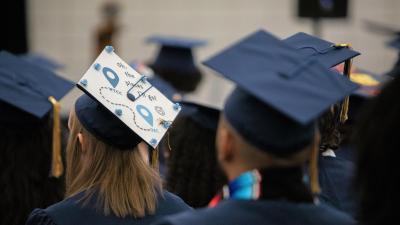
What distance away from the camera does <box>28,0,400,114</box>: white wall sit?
38.7ft

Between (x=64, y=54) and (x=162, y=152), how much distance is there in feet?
29.8

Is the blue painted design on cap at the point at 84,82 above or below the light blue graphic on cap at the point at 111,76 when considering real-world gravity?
above

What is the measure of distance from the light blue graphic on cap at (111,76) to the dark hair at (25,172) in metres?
0.70

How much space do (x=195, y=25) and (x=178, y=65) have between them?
617cm

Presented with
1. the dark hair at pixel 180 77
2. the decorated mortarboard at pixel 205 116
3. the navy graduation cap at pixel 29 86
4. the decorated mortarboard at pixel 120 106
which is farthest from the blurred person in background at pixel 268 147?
the dark hair at pixel 180 77

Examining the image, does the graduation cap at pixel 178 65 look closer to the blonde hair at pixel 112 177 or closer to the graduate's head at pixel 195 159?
the graduate's head at pixel 195 159

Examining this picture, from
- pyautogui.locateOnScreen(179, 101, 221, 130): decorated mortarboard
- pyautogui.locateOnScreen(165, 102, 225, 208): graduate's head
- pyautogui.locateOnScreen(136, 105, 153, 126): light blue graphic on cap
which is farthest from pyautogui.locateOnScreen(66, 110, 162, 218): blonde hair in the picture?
pyautogui.locateOnScreen(179, 101, 221, 130): decorated mortarboard

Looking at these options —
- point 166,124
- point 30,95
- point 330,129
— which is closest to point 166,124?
point 166,124

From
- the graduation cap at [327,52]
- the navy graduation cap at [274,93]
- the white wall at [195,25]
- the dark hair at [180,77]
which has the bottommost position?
the white wall at [195,25]

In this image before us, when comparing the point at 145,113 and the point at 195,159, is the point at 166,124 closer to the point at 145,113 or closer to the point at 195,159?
the point at 145,113

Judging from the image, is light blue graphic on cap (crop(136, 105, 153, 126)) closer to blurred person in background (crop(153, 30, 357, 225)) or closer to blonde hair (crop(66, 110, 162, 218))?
blonde hair (crop(66, 110, 162, 218))

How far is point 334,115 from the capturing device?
2.77 meters

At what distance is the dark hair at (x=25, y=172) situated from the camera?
3041 millimetres

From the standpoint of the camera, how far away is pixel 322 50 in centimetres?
296
